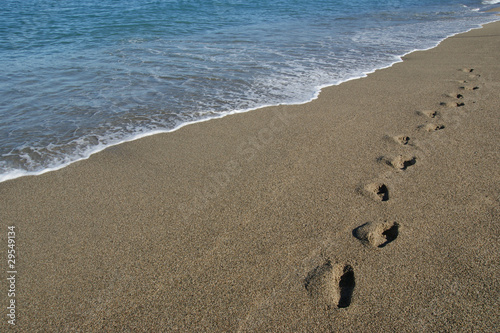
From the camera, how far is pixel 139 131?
12.8 ft

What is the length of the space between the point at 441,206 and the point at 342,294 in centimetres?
113

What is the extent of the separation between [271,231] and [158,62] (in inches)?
220

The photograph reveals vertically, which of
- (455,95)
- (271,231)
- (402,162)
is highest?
(455,95)

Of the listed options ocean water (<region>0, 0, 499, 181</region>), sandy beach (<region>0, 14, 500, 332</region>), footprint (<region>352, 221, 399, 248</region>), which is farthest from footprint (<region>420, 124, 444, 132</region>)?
footprint (<region>352, 221, 399, 248</region>)

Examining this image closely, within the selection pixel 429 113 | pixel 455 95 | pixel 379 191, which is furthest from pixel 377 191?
pixel 455 95

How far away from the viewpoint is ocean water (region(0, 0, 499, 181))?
4.02 m

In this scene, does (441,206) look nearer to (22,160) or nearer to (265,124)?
(265,124)

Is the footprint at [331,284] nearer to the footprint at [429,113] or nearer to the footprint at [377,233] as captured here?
the footprint at [377,233]

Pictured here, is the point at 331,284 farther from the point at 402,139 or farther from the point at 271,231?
the point at 402,139

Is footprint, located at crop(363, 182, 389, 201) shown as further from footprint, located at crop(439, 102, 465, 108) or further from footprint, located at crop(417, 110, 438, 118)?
footprint, located at crop(439, 102, 465, 108)

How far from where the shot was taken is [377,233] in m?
2.20

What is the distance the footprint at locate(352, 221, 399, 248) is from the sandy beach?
0.01 meters

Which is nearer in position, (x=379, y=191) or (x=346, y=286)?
(x=346, y=286)

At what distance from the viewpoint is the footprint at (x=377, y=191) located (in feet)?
8.42
